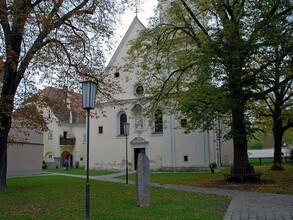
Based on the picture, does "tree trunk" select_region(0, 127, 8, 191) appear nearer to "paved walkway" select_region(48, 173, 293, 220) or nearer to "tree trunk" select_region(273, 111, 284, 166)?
"paved walkway" select_region(48, 173, 293, 220)

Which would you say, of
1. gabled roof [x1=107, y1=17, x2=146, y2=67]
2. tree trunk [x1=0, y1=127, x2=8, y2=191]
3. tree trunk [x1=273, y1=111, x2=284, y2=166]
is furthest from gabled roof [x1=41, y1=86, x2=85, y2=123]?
gabled roof [x1=107, y1=17, x2=146, y2=67]

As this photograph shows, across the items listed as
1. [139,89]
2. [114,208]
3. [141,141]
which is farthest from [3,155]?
[139,89]

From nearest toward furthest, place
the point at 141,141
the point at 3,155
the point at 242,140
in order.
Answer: the point at 3,155 → the point at 242,140 → the point at 141,141

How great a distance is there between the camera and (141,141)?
34.2 metres

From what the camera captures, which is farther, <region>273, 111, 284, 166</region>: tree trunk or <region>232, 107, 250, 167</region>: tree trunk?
<region>273, 111, 284, 166</region>: tree trunk

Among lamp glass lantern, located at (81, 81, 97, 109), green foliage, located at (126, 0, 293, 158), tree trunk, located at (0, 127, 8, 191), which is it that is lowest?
tree trunk, located at (0, 127, 8, 191)

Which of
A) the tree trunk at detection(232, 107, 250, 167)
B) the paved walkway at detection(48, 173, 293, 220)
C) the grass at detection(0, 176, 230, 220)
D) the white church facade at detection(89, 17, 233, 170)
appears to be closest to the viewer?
the paved walkway at detection(48, 173, 293, 220)

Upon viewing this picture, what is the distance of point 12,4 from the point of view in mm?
13703

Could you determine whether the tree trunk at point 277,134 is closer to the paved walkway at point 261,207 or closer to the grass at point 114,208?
the paved walkway at point 261,207

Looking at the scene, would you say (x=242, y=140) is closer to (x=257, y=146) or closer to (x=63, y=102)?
(x=63, y=102)

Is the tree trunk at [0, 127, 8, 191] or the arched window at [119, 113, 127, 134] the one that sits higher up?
the arched window at [119, 113, 127, 134]

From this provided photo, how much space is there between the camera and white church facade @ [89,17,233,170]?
31328 mm

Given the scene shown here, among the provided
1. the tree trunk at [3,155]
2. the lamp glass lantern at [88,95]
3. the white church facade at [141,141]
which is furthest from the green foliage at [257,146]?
the lamp glass lantern at [88,95]

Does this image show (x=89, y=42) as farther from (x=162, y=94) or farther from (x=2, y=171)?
(x=2, y=171)
